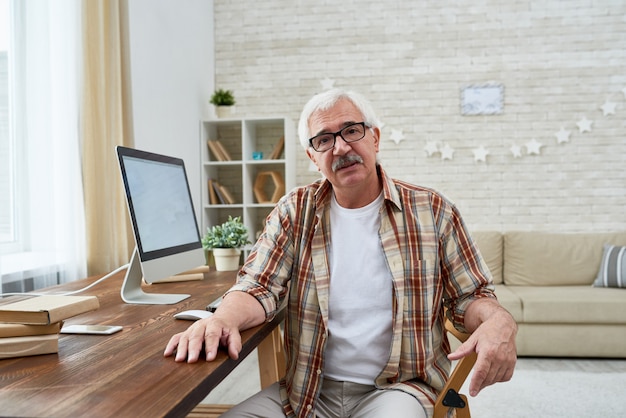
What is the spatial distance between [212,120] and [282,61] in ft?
2.59

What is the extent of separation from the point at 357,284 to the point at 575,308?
2421mm

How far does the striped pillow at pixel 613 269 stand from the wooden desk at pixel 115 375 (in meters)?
3.10

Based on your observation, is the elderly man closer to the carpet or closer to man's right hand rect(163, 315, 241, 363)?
man's right hand rect(163, 315, 241, 363)

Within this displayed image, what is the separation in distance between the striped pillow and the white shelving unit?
7.66 ft

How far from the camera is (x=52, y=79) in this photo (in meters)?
2.40

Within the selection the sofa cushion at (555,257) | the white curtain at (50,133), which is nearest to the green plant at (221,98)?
the white curtain at (50,133)

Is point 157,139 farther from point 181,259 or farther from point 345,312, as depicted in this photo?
point 345,312

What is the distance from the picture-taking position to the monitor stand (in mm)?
1657

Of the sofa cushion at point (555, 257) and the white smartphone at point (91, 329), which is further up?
the white smartphone at point (91, 329)

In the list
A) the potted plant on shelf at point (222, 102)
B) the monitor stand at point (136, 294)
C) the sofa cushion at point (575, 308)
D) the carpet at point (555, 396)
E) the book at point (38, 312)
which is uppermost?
the potted plant on shelf at point (222, 102)

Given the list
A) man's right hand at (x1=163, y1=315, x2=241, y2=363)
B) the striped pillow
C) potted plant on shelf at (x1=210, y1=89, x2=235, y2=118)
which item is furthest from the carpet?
potted plant on shelf at (x1=210, y1=89, x2=235, y2=118)

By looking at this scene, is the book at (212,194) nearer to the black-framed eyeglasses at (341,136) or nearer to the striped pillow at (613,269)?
the black-framed eyeglasses at (341,136)

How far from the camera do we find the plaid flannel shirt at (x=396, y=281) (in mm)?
1423

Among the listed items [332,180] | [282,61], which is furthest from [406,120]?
[332,180]
